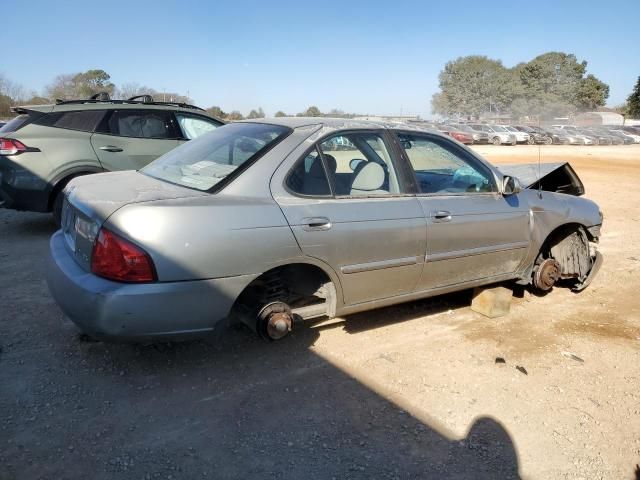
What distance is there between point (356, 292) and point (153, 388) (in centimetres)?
142

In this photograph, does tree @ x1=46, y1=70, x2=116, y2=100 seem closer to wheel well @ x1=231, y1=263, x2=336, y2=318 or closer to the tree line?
wheel well @ x1=231, y1=263, x2=336, y2=318

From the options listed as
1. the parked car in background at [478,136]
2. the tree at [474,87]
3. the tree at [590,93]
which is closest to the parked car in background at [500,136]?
the parked car in background at [478,136]

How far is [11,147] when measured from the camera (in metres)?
6.01

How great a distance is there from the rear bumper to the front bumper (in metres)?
3.74

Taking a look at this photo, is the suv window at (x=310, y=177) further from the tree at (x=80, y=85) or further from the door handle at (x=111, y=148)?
the tree at (x=80, y=85)

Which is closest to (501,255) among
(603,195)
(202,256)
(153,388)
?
(202,256)

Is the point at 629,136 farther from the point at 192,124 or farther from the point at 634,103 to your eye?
the point at 192,124

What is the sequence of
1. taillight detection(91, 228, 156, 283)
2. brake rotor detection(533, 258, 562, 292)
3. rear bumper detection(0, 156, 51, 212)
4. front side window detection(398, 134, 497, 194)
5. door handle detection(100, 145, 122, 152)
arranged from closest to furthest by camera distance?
1. taillight detection(91, 228, 156, 283)
2. front side window detection(398, 134, 497, 194)
3. brake rotor detection(533, 258, 562, 292)
4. rear bumper detection(0, 156, 51, 212)
5. door handle detection(100, 145, 122, 152)

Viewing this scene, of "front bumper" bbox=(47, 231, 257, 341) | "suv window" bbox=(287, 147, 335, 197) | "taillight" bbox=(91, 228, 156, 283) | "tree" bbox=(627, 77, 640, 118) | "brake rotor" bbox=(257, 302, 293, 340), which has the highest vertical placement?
"tree" bbox=(627, 77, 640, 118)

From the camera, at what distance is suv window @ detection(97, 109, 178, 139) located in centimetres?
673

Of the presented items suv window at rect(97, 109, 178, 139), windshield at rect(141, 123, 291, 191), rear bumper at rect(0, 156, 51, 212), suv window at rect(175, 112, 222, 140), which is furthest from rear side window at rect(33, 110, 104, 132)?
windshield at rect(141, 123, 291, 191)

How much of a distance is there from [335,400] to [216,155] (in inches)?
71.9

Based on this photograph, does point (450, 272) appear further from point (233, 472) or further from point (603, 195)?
point (603, 195)

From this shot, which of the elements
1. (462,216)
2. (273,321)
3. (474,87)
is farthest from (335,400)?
(474,87)
